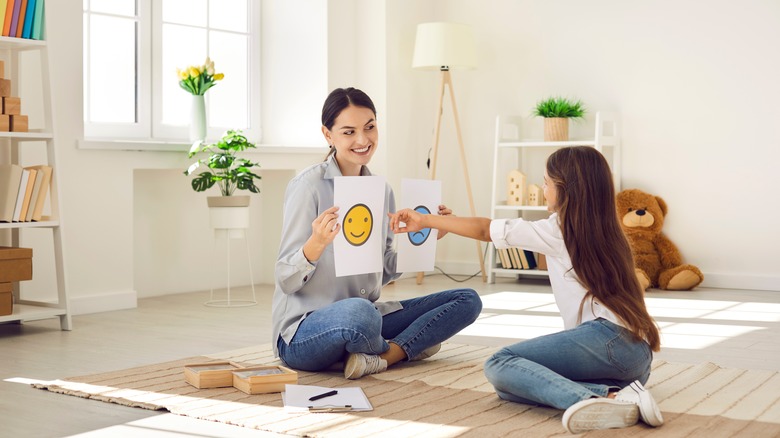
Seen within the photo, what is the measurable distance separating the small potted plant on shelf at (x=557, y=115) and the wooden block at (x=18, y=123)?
293 cm

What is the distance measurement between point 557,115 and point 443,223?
2985 mm

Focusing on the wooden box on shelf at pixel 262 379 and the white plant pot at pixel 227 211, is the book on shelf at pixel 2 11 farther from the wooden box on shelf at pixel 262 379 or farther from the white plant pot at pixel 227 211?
the wooden box on shelf at pixel 262 379

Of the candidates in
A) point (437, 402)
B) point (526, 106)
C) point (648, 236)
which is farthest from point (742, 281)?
point (437, 402)

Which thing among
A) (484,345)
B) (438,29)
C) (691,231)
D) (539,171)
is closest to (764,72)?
(691,231)

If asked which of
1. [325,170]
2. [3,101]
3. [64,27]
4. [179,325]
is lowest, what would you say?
[179,325]

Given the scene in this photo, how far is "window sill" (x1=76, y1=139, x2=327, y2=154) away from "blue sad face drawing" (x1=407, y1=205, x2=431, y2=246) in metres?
2.02

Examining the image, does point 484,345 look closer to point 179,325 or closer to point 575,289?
point 575,289

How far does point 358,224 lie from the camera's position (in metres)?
2.77

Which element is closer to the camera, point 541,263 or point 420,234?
point 420,234

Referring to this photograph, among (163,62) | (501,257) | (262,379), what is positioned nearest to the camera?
(262,379)

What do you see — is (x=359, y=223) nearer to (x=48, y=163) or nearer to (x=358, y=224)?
(x=358, y=224)

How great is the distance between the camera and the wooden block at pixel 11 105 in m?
3.77

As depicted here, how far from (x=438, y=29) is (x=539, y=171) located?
1.09 meters

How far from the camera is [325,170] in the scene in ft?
9.49
